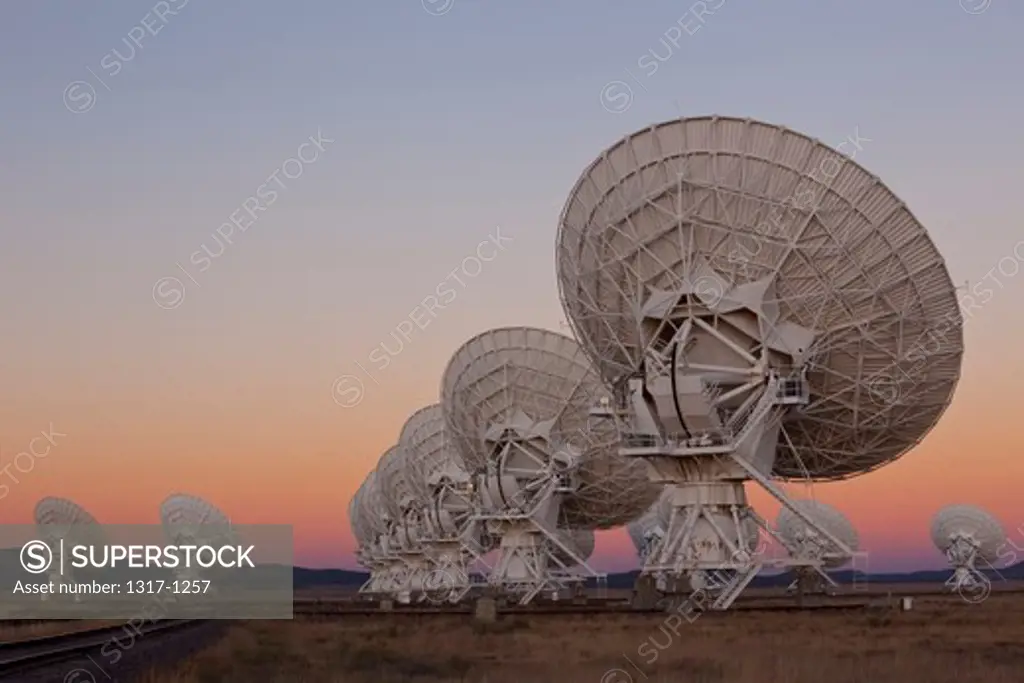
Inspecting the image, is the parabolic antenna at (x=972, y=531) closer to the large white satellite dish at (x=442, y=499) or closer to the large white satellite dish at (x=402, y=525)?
the large white satellite dish at (x=442, y=499)

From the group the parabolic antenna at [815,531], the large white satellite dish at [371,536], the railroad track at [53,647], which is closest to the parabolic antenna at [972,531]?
the parabolic antenna at [815,531]

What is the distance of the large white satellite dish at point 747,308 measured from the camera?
135 ft

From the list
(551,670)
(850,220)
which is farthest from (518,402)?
(551,670)

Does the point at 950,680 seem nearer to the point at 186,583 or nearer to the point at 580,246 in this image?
the point at 580,246

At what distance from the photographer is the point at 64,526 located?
82.2 m

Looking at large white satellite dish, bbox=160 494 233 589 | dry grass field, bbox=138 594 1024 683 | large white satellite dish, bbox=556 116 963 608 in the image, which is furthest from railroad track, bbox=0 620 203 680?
large white satellite dish, bbox=160 494 233 589

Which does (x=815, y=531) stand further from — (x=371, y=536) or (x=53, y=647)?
(x=371, y=536)

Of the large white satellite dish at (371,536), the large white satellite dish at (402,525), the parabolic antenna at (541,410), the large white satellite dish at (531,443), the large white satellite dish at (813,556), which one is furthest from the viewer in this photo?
the large white satellite dish at (371,536)

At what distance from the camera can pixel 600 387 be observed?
60.7 m

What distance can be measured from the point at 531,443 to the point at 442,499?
23.1 m

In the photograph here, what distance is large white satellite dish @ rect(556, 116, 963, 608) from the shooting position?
135 ft

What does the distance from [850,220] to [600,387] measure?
21246mm

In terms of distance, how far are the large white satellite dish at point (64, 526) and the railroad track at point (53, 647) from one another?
3373cm

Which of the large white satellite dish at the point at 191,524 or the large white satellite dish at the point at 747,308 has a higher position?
the large white satellite dish at the point at 191,524
